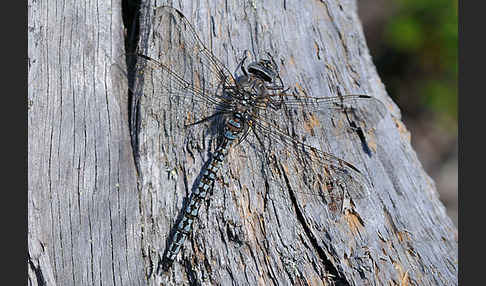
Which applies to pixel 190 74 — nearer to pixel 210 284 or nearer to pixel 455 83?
pixel 210 284

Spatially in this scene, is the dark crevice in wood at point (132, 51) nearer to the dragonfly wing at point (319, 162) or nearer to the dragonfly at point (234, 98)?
the dragonfly at point (234, 98)

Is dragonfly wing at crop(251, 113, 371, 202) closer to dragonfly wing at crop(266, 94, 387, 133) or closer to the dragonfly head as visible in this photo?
dragonfly wing at crop(266, 94, 387, 133)

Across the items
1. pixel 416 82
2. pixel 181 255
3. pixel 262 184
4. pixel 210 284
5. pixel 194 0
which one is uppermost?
pixel 416 82

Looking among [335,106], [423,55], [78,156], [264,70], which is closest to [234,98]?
[264,70]

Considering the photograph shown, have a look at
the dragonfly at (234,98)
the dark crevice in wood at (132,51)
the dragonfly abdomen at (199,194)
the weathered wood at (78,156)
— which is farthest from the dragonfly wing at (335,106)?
the weathered wood at (78,156)

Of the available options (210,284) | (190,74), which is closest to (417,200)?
(210,284)

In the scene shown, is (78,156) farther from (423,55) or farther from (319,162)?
(423,55)

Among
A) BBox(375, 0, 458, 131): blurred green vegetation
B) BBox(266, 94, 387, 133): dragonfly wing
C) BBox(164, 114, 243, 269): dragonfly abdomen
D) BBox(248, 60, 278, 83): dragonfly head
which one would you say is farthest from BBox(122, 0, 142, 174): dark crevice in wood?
BBox(375, 0, 458, 131): blurred green vegetation

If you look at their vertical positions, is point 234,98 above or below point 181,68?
below
